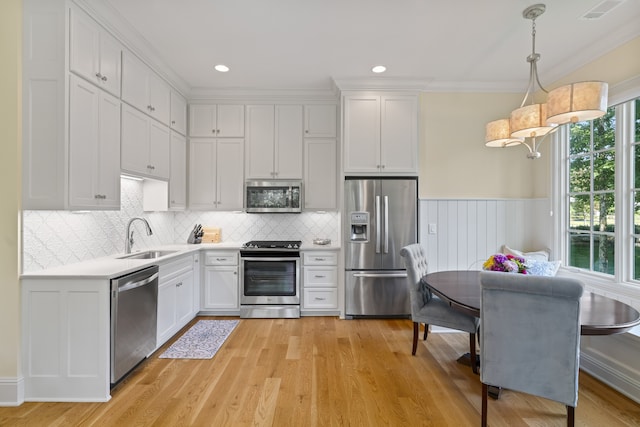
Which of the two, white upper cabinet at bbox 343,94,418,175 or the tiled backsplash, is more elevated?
white upper cabinet at bbox 343,94,418,175

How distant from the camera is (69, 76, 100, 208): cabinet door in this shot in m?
2.20

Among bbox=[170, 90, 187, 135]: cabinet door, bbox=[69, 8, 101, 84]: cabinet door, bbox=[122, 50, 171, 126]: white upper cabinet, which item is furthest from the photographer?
bbox=[170, 90, 187, 135]: cabinet door

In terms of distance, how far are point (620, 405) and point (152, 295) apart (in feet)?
11.9

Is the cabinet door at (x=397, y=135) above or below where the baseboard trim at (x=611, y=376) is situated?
above

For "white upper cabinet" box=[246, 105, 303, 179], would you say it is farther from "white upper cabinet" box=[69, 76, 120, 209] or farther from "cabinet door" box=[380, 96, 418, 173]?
"white upper cabinet" box=[69, 76, 120, 209]

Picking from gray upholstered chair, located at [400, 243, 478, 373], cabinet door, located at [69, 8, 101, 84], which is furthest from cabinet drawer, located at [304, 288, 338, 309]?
cabinet door, located at [69, 8, 101, 84]

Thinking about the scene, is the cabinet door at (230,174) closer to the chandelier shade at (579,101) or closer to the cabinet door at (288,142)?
the cabinet door at (288,142)

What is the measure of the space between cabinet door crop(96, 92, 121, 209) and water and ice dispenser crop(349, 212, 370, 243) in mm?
2420

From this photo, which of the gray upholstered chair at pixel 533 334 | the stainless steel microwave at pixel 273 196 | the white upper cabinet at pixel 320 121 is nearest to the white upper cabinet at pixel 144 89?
the stainless steel microwave at pixel 273 196

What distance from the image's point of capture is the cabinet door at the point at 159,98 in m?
3.22

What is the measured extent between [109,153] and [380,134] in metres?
2.82

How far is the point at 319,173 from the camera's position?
413 cm

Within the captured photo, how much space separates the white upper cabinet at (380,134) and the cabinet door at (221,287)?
6.55 ft

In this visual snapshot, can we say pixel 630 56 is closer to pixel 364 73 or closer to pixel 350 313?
pixel 364 73
